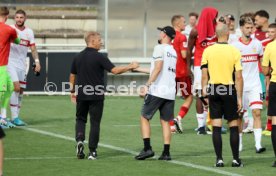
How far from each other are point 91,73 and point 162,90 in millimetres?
1111

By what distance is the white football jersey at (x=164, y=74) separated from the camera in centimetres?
1505

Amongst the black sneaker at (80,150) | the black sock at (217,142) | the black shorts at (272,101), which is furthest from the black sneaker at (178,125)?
the black sock at (217,142)

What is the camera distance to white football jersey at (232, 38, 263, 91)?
56.6ft

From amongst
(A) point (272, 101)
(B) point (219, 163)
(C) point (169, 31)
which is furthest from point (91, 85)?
(A) point (272, 101)

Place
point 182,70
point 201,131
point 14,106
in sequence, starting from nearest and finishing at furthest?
point 201,131 → point 182,70 → point 14,106

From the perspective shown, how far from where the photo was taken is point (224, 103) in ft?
47.0

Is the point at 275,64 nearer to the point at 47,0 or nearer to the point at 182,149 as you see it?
the point at 182,149

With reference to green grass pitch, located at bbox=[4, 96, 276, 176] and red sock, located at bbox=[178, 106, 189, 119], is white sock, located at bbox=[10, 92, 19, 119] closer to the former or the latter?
green grass pitch, located at bbox=[4, 96, 276, 176]

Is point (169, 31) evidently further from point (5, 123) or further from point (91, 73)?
point (5, 123)

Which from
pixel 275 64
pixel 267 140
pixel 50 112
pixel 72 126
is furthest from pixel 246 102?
pixel 50 112

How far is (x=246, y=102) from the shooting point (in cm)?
1753

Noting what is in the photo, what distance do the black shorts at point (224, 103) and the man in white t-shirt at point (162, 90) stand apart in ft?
3.24

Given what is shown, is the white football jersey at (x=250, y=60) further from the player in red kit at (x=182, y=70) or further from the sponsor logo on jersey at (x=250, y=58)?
the player in red kit at (x=182, y=70)

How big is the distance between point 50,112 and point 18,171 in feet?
31.6
